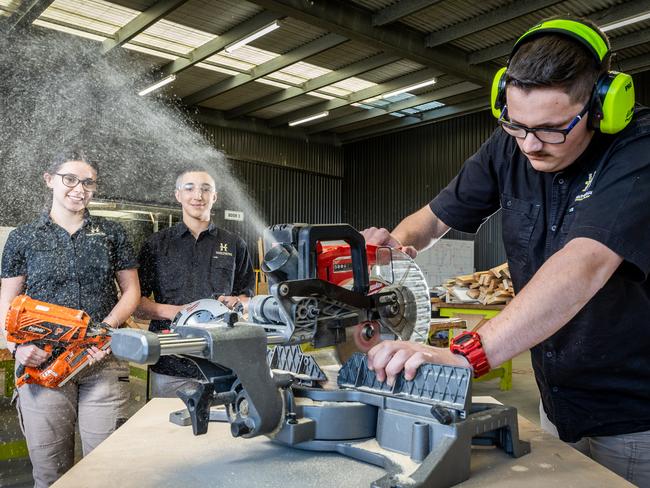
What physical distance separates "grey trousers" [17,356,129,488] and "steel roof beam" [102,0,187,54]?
20.8 feet

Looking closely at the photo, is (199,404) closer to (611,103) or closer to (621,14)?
(611,103)

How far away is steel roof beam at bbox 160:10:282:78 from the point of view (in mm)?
8289

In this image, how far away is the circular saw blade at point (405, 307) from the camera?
4.80 ft

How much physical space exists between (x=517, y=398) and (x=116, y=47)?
7700 mm

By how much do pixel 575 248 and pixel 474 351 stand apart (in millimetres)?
322

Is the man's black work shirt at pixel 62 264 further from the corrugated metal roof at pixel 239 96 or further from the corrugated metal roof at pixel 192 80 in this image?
the corrugated metal roof at pixel 239 96

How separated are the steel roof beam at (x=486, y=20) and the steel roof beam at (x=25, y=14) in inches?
222

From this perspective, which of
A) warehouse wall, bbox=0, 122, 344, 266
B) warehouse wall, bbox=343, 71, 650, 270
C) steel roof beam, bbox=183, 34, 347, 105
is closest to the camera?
steel roof beam, bbox=183, 34, 347, 105

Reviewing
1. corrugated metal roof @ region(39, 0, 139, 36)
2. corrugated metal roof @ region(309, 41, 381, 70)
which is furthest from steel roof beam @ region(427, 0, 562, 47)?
corrugated metal roof @ region(39, 0, 139, 36)

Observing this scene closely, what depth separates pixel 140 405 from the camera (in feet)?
16.0

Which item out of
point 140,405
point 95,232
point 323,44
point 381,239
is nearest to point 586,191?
point 381,239

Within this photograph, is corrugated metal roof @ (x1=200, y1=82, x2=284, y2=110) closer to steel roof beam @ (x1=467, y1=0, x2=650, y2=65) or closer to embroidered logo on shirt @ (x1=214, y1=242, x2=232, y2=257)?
steel roof beam @ (x1=467, y1=0, x2=650, y2=65)

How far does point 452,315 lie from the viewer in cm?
630

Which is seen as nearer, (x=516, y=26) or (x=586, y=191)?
(x=586, y=191)
